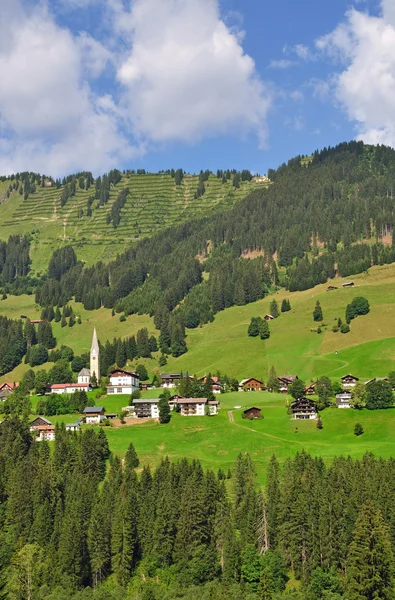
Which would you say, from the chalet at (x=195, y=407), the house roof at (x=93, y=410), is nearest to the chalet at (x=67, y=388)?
the house roof at (x=93, y=410)

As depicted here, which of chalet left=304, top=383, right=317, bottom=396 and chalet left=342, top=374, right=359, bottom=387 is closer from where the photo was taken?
chalet left=304, top=383, right=317, bottom=396

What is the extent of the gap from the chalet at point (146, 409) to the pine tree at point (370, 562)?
257ft

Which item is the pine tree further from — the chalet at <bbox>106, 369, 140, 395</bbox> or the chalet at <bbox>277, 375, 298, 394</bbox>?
the chalet at <bbox>106, 369, 140, 395</bbox>

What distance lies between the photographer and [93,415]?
149375mm

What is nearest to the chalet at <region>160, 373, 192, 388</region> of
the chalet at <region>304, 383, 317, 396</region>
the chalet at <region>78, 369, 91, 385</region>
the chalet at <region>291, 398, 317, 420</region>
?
the chalet at <region>78, 369, 91, 385</region>

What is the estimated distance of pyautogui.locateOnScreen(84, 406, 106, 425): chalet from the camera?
5856 inches

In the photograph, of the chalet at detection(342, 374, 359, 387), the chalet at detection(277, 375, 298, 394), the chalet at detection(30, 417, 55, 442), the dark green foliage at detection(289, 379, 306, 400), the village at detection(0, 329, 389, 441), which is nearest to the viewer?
the chalet at detection(30, 417, 55, 442)

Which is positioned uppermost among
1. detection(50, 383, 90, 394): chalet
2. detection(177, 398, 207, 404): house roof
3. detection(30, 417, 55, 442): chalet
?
detection(50, 383, 90, 394): chalet

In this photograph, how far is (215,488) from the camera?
3942 inches

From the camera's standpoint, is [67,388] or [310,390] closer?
[310,390]

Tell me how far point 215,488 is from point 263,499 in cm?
856

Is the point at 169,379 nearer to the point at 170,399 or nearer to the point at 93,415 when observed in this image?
the point at 170,399

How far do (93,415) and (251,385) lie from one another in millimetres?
45575

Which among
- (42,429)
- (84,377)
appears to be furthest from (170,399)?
(84,377)
